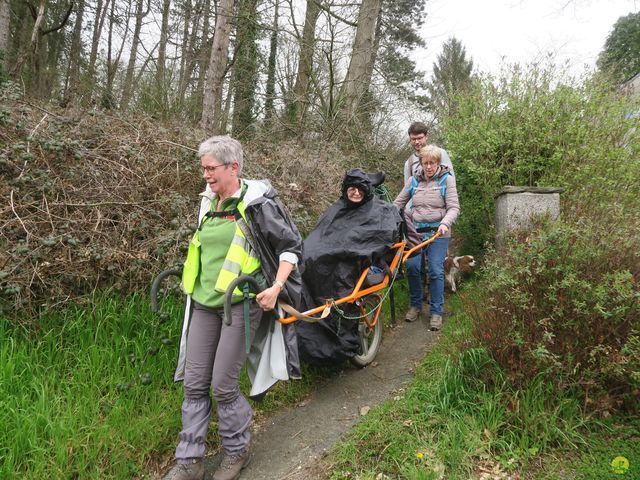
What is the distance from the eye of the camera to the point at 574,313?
116 inches

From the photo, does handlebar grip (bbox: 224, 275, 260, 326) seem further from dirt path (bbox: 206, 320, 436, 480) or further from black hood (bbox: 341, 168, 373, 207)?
black hood (bbox: 341, 168, 373, 207)

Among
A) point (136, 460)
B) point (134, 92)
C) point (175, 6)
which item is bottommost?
point (136, 460)

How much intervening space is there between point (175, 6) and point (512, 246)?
1458cm

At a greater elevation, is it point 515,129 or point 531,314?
point 515,129

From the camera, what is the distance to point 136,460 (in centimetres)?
286

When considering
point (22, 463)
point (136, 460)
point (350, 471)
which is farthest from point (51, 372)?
point (350, 471)

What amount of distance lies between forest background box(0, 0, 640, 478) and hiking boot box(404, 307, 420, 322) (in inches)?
42.8

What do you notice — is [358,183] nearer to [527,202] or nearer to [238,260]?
[238,260]

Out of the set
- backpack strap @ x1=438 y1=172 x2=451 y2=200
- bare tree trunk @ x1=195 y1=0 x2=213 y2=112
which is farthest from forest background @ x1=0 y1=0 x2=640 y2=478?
bare tree trunk @ x1=195 y1=0 x2=213 y2=112

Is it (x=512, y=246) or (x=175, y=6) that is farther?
(x=175, y=6)

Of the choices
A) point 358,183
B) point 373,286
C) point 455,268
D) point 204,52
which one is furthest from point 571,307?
point 204,52

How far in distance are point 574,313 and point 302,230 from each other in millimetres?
3612

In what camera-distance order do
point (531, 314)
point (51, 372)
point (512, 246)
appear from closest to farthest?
point (531, 314), point (51, 372), point (512, 246)

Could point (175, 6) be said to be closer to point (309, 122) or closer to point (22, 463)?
point (309, 122)
